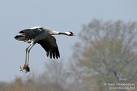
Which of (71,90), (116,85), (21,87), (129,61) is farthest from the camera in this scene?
(129,61)

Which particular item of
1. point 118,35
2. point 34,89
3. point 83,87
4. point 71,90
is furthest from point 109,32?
point 34,89

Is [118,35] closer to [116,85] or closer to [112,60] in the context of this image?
[112,60]

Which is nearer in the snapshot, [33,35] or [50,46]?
[33,35]

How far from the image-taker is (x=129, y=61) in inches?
2459

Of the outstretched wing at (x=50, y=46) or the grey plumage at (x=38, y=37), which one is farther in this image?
the outstretched wing at (x=50, y=46)

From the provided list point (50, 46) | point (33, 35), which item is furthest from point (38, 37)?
point (50, 46)

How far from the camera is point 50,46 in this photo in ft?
81.7

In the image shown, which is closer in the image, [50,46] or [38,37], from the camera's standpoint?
[38,37]

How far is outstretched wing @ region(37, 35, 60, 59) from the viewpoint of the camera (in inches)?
968

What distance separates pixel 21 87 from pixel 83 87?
15.4 metres

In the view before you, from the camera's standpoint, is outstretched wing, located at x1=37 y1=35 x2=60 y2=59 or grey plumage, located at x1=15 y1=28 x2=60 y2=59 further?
outstretched wing, located at x1=37 y1=35 x2=60 y2=59

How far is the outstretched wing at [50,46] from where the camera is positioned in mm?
24578

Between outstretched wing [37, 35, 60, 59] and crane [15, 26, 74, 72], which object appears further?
outstretched wing [37, 35, 60, 59]

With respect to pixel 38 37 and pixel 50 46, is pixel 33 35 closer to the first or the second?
pixel 38 37
